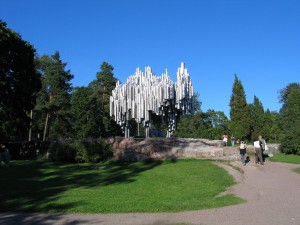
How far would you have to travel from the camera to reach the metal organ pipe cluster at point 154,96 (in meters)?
30.3

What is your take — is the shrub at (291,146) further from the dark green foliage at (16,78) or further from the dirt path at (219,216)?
the dark green foliage at (16,78)

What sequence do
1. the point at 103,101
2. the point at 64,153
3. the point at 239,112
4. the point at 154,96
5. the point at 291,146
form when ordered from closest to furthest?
the point at 64,153
the point at 291,146
the point at 154,96
the point at 239,112
the point at 103,101

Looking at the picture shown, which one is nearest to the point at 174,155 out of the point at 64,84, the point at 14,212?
the point at 14,212

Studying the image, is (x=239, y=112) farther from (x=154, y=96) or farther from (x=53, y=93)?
(x=53, y=93)

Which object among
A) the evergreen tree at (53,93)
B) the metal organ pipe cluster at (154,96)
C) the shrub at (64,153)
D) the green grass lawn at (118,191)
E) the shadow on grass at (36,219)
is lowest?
the shadow on grass at (36,219)

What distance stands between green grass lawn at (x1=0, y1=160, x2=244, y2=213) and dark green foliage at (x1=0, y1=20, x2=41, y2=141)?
15489 millimetres

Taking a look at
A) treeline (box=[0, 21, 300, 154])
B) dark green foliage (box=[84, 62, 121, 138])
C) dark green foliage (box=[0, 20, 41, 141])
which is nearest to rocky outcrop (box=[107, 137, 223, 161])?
treeline (box=[0, 21, 300, 154])

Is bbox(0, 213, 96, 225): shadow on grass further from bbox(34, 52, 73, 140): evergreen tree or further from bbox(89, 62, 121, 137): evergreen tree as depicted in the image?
bbox(89, 62, 121, 137): evergreen tree

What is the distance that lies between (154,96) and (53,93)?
1232 inches

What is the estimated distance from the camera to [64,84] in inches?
2292

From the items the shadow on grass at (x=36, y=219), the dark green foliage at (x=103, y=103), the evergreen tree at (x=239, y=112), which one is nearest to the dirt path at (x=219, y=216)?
the shadow on grass at (x=36, y=219)

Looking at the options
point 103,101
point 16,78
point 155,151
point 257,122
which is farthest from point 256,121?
point 16,78

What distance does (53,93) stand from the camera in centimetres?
5750

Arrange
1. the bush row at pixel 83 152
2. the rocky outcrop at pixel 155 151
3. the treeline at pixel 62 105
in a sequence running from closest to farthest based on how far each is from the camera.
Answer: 1. the rocky outcrop at pixel 155 151
2. the bush row at pixel 83 152
3. the treeline at pixel 62 105
